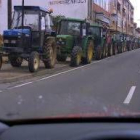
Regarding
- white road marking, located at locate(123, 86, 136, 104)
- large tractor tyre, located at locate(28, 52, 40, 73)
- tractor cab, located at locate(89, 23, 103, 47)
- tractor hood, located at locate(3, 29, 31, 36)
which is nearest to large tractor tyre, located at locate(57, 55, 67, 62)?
tractor cab, located at locate(89, 23, 103, 47)

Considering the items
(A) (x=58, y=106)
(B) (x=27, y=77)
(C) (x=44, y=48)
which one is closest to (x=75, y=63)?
(C) (x=44, y=48)

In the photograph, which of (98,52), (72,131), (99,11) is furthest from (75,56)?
(99,11)

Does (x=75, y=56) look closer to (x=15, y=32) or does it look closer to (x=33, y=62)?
(x=15, y=32)

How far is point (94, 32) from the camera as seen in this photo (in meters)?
36.1

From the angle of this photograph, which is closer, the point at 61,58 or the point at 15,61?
the point at 15,61

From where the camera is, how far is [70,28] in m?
30.3

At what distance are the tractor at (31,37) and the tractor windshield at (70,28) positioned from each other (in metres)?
5.44

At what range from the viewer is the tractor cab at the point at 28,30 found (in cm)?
2255

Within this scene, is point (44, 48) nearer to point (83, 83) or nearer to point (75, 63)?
point (75, 63)

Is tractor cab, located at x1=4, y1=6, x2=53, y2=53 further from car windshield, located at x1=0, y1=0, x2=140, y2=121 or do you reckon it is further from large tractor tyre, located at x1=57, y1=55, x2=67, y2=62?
large tractor tyre, located at x1=57, y1=55, x2=67, y2=62

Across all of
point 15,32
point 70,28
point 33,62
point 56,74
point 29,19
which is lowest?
point 56,74

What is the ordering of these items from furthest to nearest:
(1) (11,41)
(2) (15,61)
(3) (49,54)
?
(2) (15,61), (3) (49,54), (1) (11,41)

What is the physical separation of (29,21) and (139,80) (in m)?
6.62

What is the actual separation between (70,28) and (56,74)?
26.4 ft
